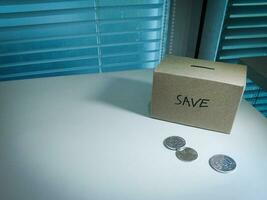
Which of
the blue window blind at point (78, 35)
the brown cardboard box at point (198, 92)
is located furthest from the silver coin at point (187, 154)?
the blue window blind at point (78, 35)

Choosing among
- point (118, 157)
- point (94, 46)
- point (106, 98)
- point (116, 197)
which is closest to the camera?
point (116, 197)

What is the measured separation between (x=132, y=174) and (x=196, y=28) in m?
0.77

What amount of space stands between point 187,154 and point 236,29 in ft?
2.38

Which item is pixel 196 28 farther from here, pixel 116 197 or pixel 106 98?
pixel 116 197

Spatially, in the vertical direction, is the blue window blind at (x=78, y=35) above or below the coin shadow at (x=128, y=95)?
above

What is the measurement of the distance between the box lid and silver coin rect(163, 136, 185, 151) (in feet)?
0.60

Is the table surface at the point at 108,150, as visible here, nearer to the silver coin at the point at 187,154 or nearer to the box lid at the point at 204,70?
the silver coin at the point at 187,154

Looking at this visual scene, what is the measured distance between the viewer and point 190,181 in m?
0.63

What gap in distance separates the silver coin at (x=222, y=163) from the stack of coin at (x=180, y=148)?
0.05 metres

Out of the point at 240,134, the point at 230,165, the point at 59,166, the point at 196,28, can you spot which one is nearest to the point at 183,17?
the point at 196,28

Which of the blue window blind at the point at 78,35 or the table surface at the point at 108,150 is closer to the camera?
the table surface at the point at 108,150

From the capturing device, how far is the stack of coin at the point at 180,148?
0.70 meters

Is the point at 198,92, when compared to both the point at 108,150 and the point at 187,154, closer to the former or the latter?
the point at 187,154

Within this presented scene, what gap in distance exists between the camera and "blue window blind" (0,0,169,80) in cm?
100
